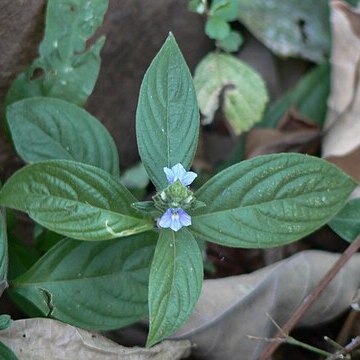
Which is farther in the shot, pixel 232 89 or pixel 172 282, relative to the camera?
pixel 232 89

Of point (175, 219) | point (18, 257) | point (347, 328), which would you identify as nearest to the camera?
point (175, 219)

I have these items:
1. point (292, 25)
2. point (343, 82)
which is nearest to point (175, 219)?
point (343, 82)

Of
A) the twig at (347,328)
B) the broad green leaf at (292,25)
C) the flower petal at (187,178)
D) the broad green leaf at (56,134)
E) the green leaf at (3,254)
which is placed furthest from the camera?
the broad green leaf at (292,25)

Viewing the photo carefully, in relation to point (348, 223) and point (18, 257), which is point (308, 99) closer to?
point (348, 223)

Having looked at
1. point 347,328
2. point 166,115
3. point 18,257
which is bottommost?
point 347,328

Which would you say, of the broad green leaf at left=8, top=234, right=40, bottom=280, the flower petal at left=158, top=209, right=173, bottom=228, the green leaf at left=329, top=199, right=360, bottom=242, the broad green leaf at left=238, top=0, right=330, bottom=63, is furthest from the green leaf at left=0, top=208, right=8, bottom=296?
the broad green leaf at left=238, top=0, right=330, bottom=63

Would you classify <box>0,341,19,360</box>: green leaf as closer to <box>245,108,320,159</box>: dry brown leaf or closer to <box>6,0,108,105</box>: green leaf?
<box>6,0,108,105</box>: green leaf

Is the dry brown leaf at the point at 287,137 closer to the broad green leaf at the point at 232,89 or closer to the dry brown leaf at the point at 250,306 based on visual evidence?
the broad green leaf at the point at 232,89

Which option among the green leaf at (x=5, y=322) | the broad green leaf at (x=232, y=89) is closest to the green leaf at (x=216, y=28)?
the broad green leaf at (x=232, y=89)
